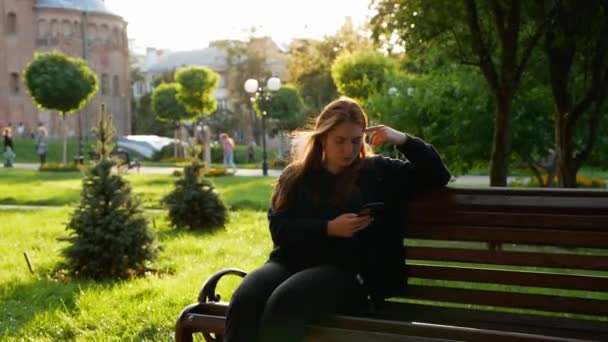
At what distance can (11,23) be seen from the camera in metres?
63.8

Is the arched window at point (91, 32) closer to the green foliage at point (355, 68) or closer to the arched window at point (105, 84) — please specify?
the arched window at point (105, 84)

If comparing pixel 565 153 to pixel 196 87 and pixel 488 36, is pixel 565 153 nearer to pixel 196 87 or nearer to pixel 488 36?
pixel 488 36

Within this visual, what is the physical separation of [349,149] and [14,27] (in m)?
64.2

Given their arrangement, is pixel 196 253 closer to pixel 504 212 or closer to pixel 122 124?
pixel 504 212

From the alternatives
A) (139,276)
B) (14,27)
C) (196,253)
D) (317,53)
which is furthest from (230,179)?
(14,27)

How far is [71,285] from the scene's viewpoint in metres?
7.48

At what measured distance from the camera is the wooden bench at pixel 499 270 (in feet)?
12.6

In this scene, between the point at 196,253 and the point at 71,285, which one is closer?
the point at 71,285

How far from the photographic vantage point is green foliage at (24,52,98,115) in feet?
116

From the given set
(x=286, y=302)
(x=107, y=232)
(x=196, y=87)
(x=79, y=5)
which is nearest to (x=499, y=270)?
(x=286, y=302)

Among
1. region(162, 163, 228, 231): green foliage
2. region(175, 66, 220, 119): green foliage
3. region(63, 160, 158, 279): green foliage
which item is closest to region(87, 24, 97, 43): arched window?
region(175, 66, 220, 119): green foliage

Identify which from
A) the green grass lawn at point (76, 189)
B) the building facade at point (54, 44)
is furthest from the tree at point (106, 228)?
the building facade at point (54, 44)

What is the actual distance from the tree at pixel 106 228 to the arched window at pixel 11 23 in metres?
59.2

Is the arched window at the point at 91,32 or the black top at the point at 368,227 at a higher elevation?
the arched window at the point at 91,32
